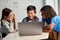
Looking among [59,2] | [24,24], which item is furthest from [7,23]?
A: [59,2]

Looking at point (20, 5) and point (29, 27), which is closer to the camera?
point (29, 27)

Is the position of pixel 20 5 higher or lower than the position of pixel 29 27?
higher

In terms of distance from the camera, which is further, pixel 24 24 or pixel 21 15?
pixel 21 15

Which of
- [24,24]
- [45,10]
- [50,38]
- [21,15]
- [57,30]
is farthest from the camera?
[21,15]

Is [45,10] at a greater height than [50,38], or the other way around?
[45,10]

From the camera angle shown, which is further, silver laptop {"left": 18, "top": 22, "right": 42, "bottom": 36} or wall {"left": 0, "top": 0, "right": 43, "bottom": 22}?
wall {"left": 0, "top": 0, "right": 43, "bottom": 22}

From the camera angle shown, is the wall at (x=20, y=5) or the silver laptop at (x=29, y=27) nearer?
the silver laptop at (x=29, y=27)

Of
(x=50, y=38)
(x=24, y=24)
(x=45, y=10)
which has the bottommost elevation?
(x=50, y=38)

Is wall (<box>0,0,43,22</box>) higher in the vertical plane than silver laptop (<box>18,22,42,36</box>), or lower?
higher

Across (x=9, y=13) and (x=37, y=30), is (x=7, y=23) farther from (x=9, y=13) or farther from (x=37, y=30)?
(x=37, y=30)

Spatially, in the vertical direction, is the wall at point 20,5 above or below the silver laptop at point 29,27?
above

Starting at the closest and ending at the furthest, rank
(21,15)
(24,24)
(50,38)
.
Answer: (50,38) < (24,24) < (21,15)

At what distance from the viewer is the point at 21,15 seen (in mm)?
4434

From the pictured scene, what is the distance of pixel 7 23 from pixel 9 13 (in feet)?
0.69
